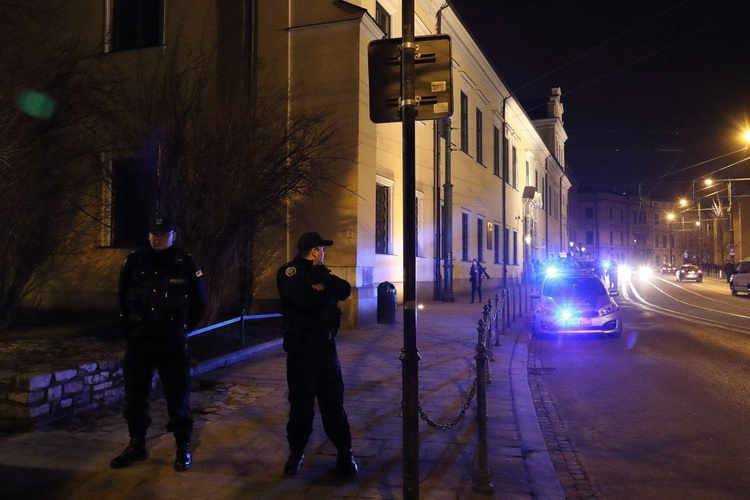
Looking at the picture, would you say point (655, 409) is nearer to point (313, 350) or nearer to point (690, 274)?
point (313, 350)

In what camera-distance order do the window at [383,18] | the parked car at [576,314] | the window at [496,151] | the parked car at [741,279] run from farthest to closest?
1. the window at [496,151]
2. the parked car at [741,279]
3. the window at [383,18]
4. the parked car at [576,314]

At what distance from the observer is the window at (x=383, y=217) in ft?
55.6

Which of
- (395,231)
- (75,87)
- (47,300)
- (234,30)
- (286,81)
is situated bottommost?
(47,300)

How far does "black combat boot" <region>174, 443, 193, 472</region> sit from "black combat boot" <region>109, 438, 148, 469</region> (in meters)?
0.32

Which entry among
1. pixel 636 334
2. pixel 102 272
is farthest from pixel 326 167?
pixel 636 334

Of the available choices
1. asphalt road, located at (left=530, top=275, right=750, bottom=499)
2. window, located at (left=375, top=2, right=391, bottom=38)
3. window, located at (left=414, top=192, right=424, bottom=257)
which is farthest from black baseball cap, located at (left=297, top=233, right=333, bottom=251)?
window, located at (left=414, top=192, right=424, bottom=257)

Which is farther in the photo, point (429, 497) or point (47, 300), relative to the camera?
point (47, 300)

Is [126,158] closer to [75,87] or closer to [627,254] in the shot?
[75,87]

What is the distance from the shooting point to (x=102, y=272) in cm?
1445

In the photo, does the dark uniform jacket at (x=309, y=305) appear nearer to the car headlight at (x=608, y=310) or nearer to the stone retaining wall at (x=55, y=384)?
the stone retaining wall at (x=55, y=384)

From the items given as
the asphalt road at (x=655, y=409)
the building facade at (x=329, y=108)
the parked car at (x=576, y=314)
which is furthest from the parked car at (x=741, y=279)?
the parked car at (x=576, y=314)

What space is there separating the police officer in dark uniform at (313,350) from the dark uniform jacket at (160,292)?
0.75 m

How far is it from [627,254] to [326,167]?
95084 mm

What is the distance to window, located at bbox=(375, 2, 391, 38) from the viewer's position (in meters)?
16.9
